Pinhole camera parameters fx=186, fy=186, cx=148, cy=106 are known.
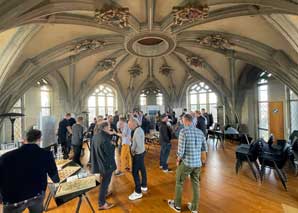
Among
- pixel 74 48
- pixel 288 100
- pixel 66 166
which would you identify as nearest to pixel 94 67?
pixel 74 48

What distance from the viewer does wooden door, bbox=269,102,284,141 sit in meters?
8.05

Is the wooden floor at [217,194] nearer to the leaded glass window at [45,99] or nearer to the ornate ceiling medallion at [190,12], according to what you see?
the ornate ceiling medallion at [190,12]

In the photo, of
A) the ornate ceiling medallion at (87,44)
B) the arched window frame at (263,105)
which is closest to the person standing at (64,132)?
the ornate ceiling medallion at (87,44)

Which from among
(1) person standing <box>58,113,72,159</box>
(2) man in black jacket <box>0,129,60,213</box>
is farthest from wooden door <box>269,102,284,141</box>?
(2) man in black jacket <box>0,129,60,213</box>

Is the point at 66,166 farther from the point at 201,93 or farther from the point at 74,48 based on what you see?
the point at 201,93

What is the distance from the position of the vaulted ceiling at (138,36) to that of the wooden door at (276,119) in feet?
6.47

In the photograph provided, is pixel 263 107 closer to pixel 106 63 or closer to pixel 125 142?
pixel 125 142

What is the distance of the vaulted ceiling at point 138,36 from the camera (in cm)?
429

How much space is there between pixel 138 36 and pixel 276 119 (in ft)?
23.1

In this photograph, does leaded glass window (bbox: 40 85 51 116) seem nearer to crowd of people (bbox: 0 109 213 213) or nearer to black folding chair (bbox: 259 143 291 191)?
crowd of people (bbox: 0 109 213 213)

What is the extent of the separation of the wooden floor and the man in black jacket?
147 cm

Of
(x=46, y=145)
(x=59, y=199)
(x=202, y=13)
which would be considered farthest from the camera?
(x=46, y=145)

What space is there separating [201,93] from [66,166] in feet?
36.2

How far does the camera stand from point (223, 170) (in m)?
Answer: 5.15
